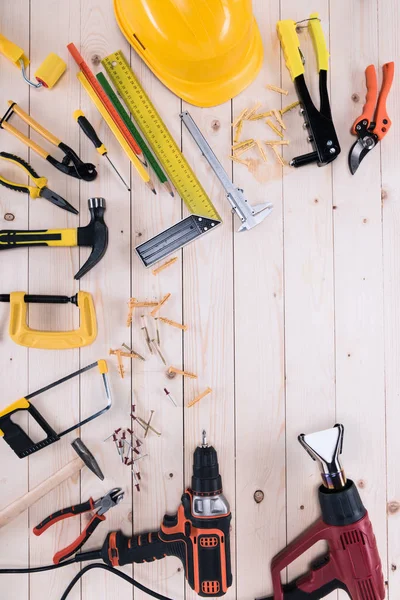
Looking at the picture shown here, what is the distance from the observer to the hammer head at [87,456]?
1.14 meters

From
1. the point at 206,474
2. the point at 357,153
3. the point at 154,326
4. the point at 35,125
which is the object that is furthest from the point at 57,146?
the point at 206,474

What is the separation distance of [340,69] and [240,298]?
0.68 metres

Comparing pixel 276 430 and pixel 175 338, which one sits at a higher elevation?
pixel 175 338

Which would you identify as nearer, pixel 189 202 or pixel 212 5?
pixel 212 5

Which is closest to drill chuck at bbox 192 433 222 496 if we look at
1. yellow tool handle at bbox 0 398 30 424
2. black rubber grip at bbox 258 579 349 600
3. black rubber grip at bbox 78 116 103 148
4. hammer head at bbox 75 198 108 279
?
black rubber grip at bbox 258 579 349 600

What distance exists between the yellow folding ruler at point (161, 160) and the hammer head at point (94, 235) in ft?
0.32

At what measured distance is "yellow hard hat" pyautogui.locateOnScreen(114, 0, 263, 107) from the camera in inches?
40.3

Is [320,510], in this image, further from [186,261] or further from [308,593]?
[186,261]

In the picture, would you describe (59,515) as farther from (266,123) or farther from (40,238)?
(266,123)

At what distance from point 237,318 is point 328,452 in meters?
0.41

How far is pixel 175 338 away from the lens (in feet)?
3.84

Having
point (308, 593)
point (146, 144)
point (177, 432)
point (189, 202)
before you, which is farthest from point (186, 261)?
point (308, 593)

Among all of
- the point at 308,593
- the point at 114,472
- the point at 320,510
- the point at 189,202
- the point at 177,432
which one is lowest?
the point at 308,593

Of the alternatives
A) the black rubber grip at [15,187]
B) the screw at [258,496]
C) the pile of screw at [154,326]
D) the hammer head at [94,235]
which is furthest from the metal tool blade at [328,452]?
the black rubber grip at [15,187]
